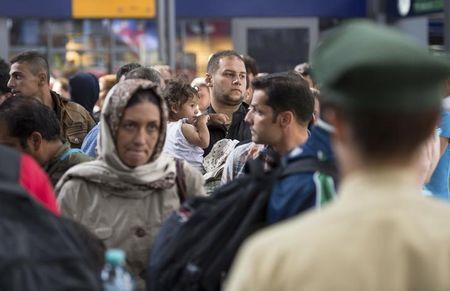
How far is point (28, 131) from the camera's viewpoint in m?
5.62

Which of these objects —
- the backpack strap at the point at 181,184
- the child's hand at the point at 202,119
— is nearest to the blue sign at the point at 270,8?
the child's hand at the point at 202,119

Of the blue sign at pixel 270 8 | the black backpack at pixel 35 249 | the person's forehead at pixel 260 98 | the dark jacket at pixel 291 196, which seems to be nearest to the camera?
the black backpack at pixel 35 249

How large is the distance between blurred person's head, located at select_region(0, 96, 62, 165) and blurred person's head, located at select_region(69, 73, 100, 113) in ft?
15.6

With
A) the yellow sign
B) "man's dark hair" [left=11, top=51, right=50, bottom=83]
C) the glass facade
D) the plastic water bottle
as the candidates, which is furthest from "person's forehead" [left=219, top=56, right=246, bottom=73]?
the glass facade

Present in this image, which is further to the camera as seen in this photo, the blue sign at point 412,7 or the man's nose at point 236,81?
the blue sign at point 412,7

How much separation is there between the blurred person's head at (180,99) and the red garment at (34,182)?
4.32m

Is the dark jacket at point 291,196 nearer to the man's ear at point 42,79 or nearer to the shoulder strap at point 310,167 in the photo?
the shoulder strap at point 310,167

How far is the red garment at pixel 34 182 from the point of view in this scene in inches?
141

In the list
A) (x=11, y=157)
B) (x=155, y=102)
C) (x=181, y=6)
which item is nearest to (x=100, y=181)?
(x=155, y=102)

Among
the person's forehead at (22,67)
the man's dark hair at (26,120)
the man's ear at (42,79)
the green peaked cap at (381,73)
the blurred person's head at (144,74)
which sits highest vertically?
the green peaked cap at (381,73)

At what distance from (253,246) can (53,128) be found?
11.3 feet

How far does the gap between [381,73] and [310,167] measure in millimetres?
1648

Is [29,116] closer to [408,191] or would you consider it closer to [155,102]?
[155,102]

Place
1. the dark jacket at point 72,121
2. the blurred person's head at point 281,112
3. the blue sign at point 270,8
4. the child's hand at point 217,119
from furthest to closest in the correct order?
the blue sign at point 270,8, the child's hand at point 217,119, the dark jacket at point 72,121, the blurred person's head at point 281,112
